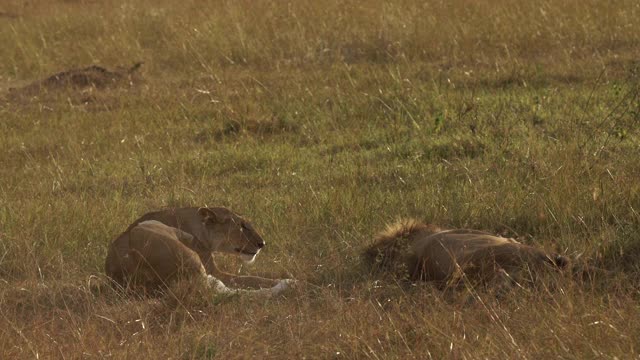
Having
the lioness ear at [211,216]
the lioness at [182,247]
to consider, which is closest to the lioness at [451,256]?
the lioness at [182,247]

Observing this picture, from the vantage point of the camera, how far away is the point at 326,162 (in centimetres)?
793

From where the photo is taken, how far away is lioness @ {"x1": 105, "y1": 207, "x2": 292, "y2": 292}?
5.52 meters

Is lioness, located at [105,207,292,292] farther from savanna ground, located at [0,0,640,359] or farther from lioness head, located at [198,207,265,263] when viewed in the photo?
savanna ground, located at [0,0,640,359]

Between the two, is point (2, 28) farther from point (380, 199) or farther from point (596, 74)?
point (380, 199)

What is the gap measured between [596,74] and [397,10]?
2.87 m

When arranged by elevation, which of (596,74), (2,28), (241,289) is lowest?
(2,28)

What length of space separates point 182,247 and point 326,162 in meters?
2.43

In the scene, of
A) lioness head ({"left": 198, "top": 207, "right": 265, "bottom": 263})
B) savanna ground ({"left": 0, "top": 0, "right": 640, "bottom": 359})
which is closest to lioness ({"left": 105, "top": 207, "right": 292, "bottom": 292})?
lioness head ({"left": 198, "top": 207, "right": 265, "bottom": 263})

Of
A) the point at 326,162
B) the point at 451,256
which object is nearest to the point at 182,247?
the point at 451,256

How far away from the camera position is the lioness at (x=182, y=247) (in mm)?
5516

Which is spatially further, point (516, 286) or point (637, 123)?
point (637, 123)

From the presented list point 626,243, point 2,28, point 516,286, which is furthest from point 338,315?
point 2,28

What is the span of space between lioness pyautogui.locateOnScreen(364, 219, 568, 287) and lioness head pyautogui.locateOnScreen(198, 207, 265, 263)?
1.80 feet

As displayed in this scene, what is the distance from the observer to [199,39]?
470 inches
